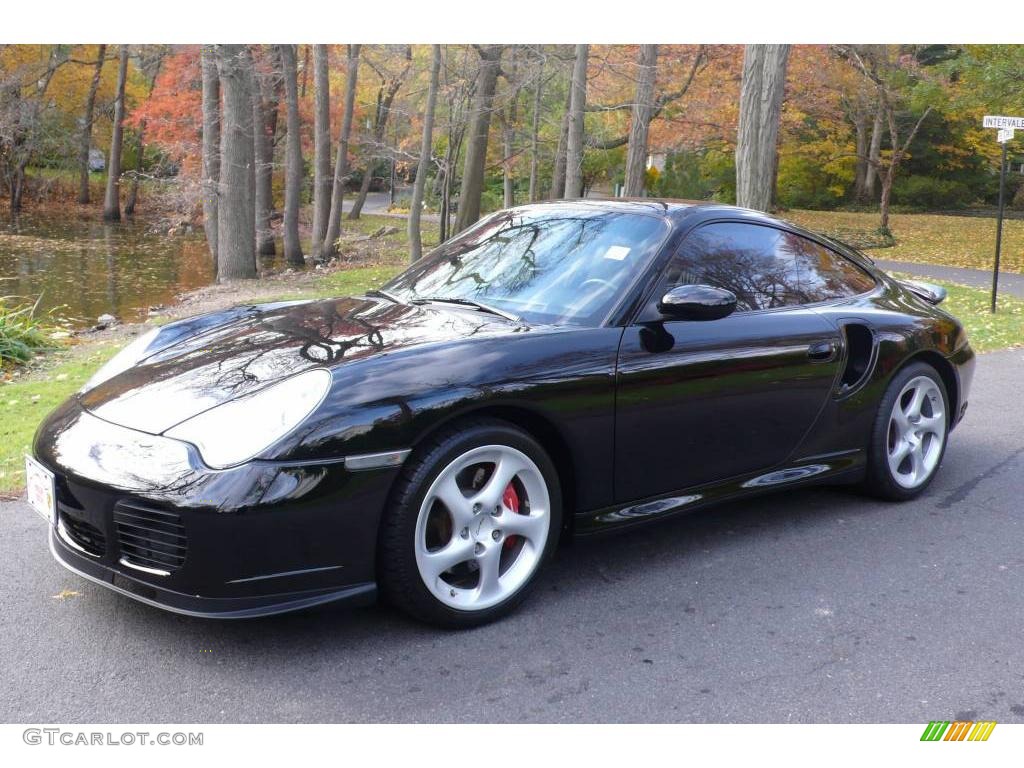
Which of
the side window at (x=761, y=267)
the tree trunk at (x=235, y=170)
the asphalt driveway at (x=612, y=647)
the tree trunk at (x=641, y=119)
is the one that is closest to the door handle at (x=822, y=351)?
the side window at (x=761, y=267)

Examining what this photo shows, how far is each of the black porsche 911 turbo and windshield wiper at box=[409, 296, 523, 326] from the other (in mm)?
14

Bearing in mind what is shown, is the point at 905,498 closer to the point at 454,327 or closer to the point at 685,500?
the point at 685,500

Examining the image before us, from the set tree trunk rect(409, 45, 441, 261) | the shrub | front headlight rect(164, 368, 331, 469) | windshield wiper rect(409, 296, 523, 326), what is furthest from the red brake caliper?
tree trunk rect(409, 45, 441, 261)

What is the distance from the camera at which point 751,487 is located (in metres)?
4.19

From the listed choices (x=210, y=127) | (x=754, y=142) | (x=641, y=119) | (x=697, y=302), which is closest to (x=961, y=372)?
(x=697, y=302)

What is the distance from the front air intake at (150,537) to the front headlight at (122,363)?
34.5 inches

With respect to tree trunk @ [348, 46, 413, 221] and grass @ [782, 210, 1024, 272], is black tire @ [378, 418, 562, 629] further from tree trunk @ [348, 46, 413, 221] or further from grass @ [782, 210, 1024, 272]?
tree trunk @ [348, 46, 413, 221]

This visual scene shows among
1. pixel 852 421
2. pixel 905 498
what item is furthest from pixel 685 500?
pixel 905 498

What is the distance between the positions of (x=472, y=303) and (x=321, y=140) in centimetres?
2071

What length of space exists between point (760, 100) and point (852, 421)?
10.6 metres

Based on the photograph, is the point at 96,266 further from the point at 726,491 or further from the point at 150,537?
the point at 150,537

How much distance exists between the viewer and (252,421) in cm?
306

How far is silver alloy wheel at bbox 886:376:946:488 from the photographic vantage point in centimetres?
482

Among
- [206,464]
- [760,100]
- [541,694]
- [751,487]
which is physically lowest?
[541,694]
